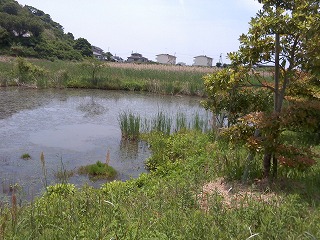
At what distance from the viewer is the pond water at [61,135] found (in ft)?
20.0

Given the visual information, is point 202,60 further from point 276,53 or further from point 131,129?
point 276,53

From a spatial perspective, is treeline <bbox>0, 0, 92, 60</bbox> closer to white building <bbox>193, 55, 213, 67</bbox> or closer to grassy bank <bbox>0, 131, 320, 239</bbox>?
grassy bank <bbox>0, 131, 320, 239</bbox>

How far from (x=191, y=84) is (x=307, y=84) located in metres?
14.4

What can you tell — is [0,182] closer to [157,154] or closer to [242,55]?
[157,154]

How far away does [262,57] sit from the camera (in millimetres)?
4227

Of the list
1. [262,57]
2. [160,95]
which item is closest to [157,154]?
[262,57]

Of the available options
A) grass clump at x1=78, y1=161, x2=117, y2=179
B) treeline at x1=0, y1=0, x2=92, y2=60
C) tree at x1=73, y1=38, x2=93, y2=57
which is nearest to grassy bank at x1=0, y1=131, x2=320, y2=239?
grass clump at x1=78, y1=161, x2=117, y2=179

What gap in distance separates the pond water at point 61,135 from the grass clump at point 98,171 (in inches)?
5.2

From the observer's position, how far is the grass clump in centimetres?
619

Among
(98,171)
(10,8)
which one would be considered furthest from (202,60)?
(98,171)

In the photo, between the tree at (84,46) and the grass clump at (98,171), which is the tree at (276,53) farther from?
the tree at (84,46)

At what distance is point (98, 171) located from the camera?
20.6ft

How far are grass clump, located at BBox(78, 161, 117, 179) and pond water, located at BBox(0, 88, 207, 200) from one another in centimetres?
13

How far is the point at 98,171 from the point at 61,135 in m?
3.25
